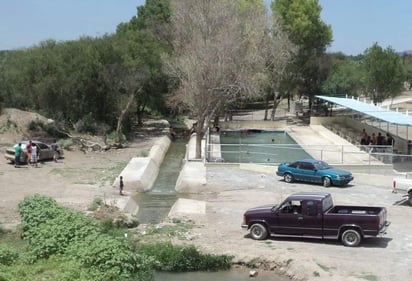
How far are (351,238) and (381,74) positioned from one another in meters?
55.1

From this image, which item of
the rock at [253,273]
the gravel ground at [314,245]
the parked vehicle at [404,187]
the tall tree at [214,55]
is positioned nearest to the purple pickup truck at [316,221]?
the gravel ground at [314,245]

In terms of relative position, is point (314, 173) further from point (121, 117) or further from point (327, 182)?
point (121, 117)

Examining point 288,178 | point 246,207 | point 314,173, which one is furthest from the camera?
point 288,178

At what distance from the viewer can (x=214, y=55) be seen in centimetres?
4106

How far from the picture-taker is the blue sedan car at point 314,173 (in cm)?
3228

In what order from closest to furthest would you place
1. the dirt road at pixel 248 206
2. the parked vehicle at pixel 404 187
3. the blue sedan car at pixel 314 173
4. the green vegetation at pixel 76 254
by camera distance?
the green vegetation at pixel 76 254 → the dirt road at pixel 248 206 → the parked vehicle at pixel 404 187 → the blue sedan car at pixel 314 173

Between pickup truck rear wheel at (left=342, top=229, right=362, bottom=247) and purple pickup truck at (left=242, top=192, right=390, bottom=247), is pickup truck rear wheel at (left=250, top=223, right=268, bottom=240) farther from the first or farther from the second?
pickup truck rear wheel at (left=342, top=229, right=362, bottom=247)

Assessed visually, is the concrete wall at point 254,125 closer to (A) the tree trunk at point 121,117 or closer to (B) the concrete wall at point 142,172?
(A) the tree trunk at point 121,117

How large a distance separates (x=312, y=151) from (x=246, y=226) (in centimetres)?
2339

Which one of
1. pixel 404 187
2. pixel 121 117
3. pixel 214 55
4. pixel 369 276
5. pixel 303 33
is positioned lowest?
pixel 369 276

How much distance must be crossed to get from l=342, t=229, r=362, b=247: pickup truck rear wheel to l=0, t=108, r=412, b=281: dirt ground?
0.63 feet

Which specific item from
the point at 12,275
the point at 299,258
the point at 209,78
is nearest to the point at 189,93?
the point at 209,78

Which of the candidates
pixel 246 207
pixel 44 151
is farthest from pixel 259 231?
pixel 44 151

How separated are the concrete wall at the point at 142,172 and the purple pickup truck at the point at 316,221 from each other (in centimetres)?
1267
